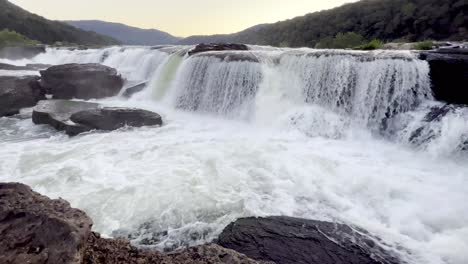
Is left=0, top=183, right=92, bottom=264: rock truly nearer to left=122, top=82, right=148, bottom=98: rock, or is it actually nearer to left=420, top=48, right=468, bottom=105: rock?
left=420, top=48, right=468, bottom=105: rock

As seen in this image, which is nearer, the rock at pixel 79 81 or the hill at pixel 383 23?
the rock at pixel 79 81

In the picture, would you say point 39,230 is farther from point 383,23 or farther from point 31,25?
point 31,25

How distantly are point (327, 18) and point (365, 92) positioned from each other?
32521mm

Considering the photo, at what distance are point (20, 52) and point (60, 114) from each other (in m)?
20.6

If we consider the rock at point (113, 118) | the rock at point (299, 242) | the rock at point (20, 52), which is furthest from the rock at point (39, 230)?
the rock at point (20, 52)

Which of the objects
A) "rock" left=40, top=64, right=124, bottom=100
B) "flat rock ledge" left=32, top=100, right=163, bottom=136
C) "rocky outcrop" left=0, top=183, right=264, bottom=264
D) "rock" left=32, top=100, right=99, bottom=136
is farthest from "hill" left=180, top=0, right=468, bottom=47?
"rocky outcrop" left=0, top=183, right=264, bottom=264

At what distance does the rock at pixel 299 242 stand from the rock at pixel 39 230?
1740mm

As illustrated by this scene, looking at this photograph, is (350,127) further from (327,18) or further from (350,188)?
(327,18)

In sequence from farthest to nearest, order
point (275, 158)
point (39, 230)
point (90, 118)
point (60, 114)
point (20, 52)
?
point (20, 52) → point (60, 114) → point (90, 118) → point (275, 158) → point (39, 230)

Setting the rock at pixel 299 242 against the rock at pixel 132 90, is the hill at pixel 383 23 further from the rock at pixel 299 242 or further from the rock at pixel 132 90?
the rock at pixel 299 242

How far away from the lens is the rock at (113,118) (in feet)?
31.3

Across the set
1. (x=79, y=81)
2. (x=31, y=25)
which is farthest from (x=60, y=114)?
(x=31, y=25)

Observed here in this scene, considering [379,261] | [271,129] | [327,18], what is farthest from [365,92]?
[327,18]

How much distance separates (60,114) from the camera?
1012cm
